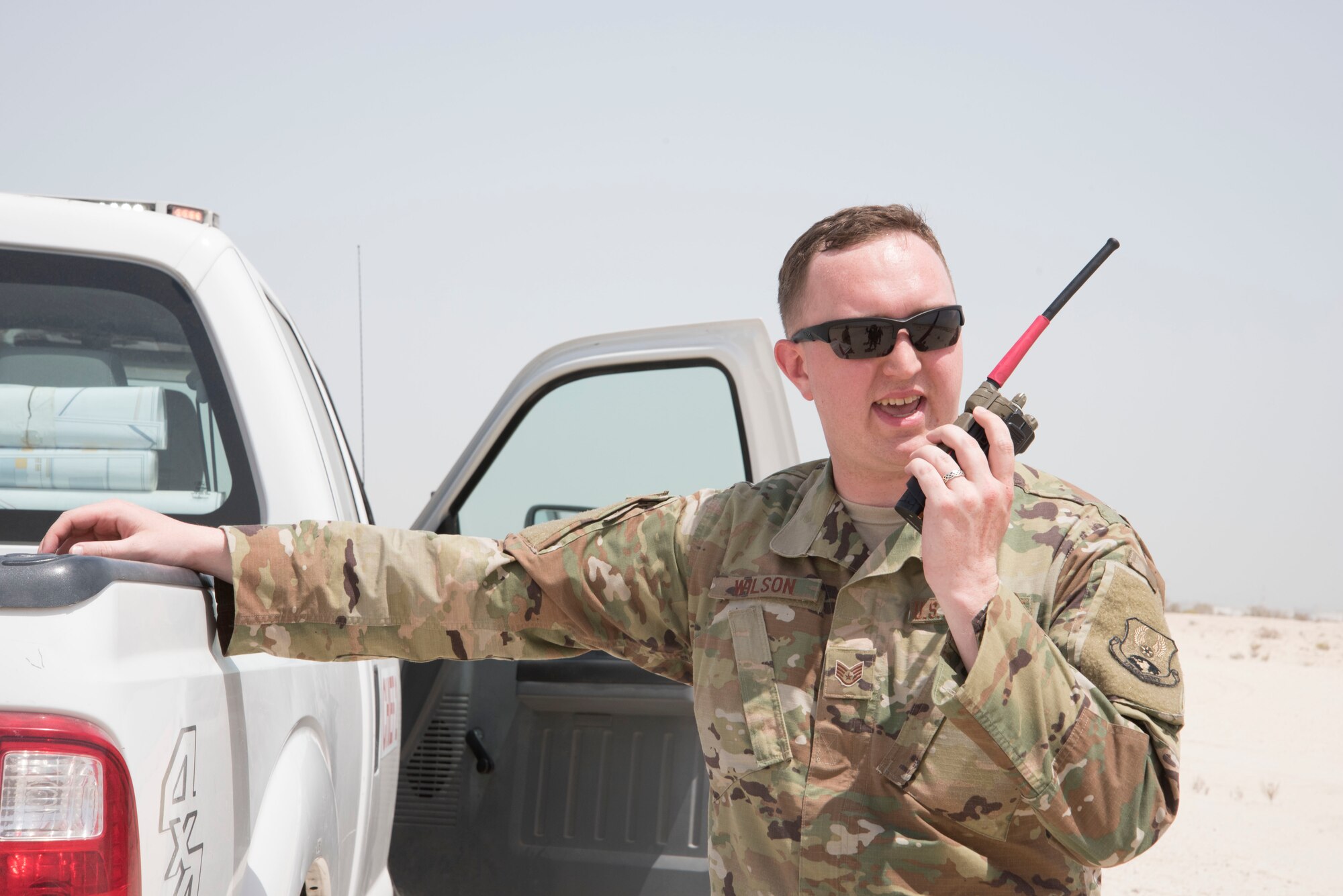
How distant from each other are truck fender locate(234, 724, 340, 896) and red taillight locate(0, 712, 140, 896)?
38cm

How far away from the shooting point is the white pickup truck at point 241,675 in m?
1.19

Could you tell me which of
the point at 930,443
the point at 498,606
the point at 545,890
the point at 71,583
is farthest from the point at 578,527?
the point at 545,890

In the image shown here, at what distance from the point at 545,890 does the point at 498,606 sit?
5.06 feet

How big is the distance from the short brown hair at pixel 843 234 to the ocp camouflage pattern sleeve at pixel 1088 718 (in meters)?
0.75

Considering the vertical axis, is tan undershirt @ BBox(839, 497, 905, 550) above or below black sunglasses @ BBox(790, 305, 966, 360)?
below

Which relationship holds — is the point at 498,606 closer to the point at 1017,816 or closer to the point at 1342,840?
the point at 1017,816

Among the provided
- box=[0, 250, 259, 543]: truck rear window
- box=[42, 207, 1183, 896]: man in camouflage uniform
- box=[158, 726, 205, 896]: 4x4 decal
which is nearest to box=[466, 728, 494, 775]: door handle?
box=[42, 207, 1183, 896]: man in camouflage uniform

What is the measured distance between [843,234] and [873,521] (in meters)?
0.51

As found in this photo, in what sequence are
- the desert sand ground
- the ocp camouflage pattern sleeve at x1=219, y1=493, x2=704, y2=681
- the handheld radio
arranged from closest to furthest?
the handheld radio
the ocp camouflage pattern sleeve at x1=219, y1=493, x2=704, y2=681
the desert sand ground

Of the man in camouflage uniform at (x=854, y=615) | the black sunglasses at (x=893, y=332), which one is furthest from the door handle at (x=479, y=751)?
the black sunglasses at (x=893, y=332)

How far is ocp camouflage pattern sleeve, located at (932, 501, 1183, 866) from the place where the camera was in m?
1.57

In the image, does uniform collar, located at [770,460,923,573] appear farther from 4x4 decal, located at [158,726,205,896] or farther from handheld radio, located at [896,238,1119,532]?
4x4 decal, located at [158,726,205,896]

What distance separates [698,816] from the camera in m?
3.23

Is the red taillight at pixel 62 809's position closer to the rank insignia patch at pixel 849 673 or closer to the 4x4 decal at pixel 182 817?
the 4x4 decal at pixel 182 817
